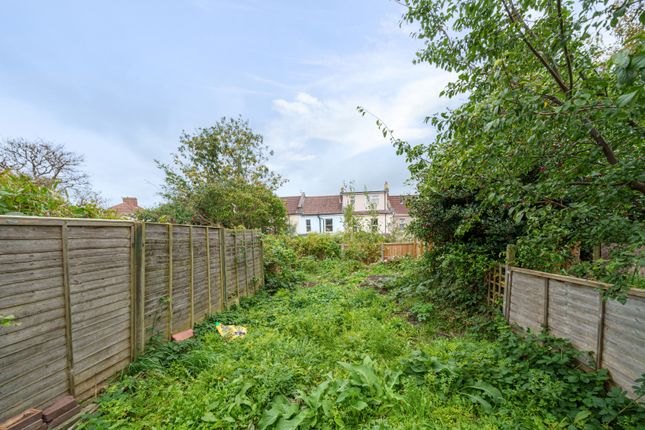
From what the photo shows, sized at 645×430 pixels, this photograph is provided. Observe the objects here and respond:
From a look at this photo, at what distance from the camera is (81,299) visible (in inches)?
95.0

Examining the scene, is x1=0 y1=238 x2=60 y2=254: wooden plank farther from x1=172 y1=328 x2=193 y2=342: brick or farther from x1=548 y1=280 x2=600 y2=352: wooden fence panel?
x1=548 y1=280 x2=600 y2=352: wooden fence panel

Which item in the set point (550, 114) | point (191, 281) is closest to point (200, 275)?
point (191, 281)

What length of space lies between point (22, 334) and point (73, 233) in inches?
35.5

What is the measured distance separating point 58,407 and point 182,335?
1.75 meters

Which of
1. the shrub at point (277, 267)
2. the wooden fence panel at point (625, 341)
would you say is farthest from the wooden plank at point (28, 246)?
the shrub at point (277, 267)

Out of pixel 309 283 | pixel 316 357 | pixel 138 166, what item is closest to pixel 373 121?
pixel 316 357

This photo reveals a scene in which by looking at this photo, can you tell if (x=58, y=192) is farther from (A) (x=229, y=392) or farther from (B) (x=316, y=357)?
(B) (x=316, y=357)

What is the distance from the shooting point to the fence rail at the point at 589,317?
2156 millimetres

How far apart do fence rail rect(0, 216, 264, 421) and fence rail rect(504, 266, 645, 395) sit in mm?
4538

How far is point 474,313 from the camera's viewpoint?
15.1 ft

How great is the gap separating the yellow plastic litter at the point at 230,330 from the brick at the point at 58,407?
78.0 inches

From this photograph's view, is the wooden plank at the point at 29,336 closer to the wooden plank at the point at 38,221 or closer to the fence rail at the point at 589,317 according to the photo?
the wooden plank at the point at 38,221

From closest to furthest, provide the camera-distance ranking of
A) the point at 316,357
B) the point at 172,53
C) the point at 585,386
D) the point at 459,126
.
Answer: the point at 459,126 < the point at 585,386 < the point at 316,357 < the point at 172,53

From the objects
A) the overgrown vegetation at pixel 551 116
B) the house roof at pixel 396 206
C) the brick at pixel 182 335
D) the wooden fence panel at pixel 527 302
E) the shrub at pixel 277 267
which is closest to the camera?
the overgrown vegetation at pixel 551 116
